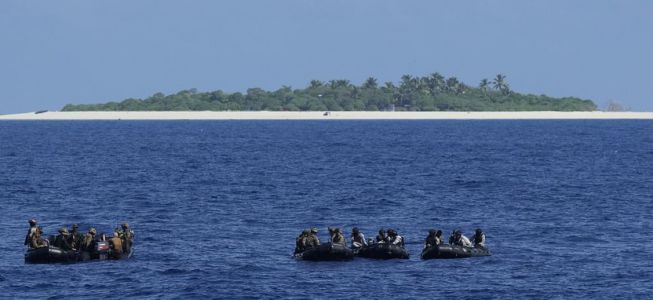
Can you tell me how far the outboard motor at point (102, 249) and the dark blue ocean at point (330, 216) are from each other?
0.92m

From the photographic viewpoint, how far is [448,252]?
2159 inches

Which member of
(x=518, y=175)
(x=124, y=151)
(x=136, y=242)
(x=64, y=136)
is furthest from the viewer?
(x=64, y=136)

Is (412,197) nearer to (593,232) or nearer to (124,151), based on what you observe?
(593,232)

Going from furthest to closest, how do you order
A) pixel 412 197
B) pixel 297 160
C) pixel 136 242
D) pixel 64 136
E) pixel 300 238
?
pixel 64 136 < pixel 297 160 < pixel 412 197 < pixel 136 242 < pixel 300 238

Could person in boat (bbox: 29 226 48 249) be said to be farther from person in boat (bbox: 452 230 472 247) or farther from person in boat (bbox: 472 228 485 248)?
person in boat (bbox: 472 228 485 248)

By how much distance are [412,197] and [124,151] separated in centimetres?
6843

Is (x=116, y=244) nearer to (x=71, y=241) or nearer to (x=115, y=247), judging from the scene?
(x=115, y=247)

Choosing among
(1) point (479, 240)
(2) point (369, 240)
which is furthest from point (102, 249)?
(1) point (479, 240)

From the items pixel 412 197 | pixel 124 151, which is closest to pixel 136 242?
pixel 412 197

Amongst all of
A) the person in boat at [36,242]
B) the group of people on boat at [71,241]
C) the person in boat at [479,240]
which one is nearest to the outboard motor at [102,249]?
the group of people on boat at [71,241]

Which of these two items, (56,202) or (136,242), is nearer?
(136,242)

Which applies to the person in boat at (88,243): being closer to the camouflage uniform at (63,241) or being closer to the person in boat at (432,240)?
the camouflage uniform at (63,241)

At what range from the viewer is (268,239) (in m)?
61.8

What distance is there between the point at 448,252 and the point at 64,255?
1578cm
